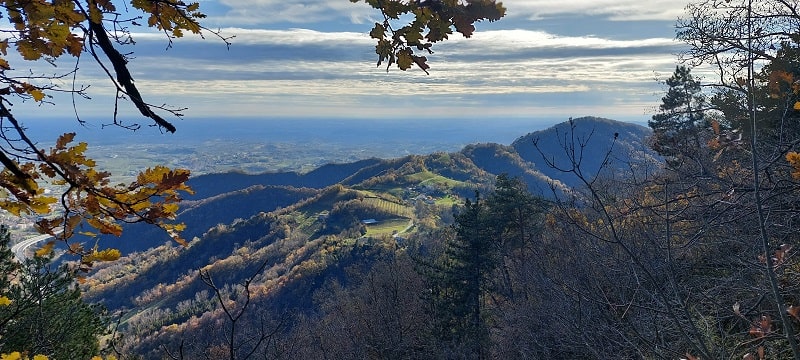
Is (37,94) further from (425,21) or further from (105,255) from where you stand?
(425,21)

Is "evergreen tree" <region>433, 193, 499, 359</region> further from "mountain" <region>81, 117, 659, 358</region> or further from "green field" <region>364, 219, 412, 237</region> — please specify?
"green field" <region>364, 219, 412, 237</region>

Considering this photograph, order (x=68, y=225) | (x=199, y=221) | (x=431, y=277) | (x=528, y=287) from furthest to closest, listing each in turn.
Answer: (x=199, y=221) < (x=431, y=277) < (x=528, y=287) < (x=68, y=225)

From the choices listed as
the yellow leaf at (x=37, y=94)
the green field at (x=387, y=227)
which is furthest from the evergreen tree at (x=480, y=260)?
the green field at (x=387, y=227)

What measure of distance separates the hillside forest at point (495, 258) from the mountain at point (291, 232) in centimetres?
59

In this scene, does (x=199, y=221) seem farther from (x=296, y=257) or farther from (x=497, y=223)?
(x=497, y=223)

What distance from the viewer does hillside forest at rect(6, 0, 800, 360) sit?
133 inches

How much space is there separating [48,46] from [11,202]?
679 mm

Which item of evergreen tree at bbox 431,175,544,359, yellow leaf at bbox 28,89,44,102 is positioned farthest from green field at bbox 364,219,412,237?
yellow leaf at bbox 28,89,44,102

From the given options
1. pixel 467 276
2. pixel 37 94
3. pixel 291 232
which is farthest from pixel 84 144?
pixel 291 232

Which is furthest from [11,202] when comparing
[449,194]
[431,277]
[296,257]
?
[449,194]

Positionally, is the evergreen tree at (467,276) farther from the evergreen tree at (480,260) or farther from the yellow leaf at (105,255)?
the yellow leaf at (105,255)

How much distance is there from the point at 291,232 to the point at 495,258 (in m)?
83.1

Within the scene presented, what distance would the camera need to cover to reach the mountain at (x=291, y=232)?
60.5m

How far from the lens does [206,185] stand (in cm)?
16150
